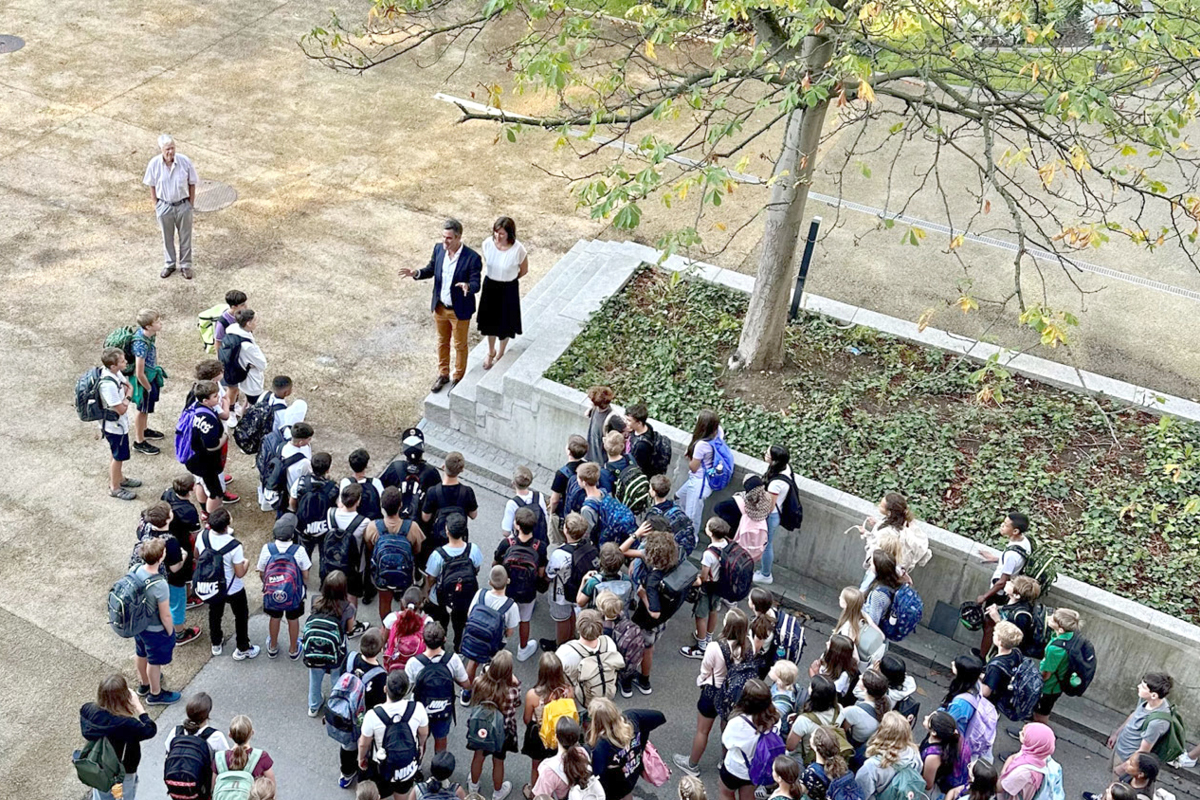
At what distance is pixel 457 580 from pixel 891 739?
3.04 m

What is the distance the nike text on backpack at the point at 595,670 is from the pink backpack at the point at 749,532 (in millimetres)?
1779

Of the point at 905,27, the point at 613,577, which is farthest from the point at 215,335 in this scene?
the point at 905,27

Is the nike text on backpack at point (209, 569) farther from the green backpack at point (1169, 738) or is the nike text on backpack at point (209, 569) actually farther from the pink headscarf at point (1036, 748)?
the green backpack at point (1169, 738)

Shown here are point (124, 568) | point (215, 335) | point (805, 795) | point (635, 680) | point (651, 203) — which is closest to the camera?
point (805, 795)

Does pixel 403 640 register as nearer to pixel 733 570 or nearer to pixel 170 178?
pixel 733 570

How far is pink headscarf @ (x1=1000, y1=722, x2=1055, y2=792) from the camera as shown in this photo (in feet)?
21.3

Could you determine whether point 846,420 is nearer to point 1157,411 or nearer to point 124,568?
point 1157,411

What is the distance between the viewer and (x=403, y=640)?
7172 mm

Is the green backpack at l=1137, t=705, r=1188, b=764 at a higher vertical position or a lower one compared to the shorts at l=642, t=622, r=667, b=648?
higher

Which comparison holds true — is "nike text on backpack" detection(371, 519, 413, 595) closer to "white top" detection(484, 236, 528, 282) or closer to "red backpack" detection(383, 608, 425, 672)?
"red backpack" detection(383, 608, 425, 672)

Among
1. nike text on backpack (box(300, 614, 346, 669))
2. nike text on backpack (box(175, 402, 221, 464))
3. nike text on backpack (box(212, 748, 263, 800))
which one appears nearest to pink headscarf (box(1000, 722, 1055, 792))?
nike text on backpack (box(300, 614, 346, 669))

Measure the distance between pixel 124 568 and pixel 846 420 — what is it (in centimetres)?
626

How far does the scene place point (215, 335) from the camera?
391 inches

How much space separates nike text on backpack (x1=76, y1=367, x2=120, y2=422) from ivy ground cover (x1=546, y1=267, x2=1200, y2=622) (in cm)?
378
